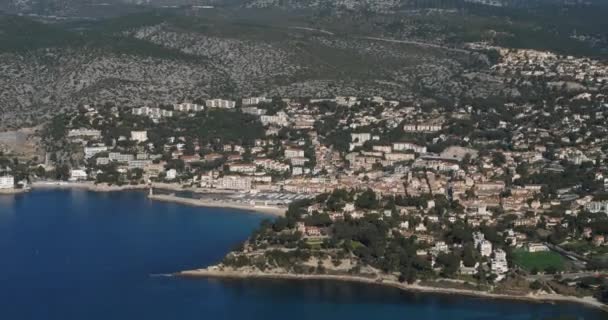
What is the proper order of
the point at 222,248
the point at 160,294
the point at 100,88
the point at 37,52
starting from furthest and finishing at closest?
the point at 37,52
the point at 100,88
the point at 222,248
the point at 160,294

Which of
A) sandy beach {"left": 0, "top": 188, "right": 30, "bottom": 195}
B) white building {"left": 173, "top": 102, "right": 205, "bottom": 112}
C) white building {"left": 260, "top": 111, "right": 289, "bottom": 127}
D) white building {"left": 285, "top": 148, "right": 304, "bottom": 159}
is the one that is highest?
white building {"left": 173, "top": 102, "right": 205, "bottom": 112}

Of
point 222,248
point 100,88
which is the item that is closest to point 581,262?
point 222,248

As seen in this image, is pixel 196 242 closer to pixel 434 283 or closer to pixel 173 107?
pixel 434 283

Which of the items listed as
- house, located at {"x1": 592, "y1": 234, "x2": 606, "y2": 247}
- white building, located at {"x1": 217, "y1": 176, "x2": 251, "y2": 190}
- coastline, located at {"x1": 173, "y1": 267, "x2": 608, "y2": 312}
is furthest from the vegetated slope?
house, located at {"x1": 592, "y1": 234, "x2": 606, "y2": 247}

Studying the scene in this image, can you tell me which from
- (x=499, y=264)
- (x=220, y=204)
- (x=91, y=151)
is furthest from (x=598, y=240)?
(x=91, y=151)

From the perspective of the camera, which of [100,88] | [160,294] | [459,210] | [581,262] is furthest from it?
Answer: [100,88]

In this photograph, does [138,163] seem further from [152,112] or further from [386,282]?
[386,282]

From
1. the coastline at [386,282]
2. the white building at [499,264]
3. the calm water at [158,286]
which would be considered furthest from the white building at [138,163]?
the white building at [499,264]

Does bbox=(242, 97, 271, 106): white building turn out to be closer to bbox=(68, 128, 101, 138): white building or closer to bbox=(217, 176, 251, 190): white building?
bbox=(68, 128, 101, 138): white building
